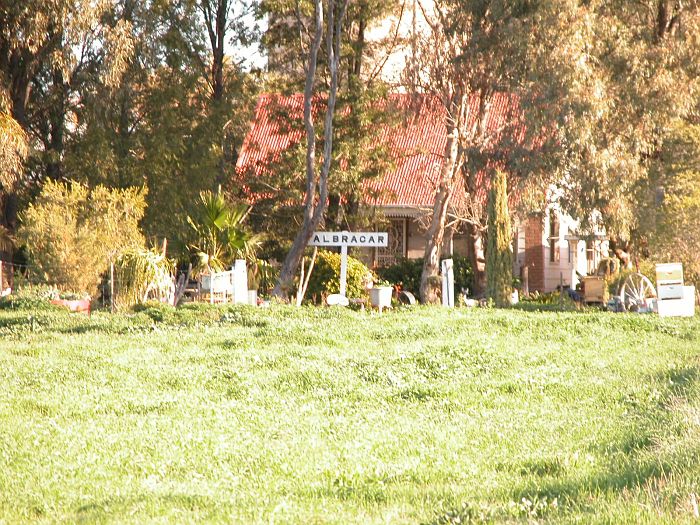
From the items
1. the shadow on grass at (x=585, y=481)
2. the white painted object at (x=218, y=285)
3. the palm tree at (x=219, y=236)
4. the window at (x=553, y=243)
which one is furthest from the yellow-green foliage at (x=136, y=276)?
the window at (x=553, y=243)

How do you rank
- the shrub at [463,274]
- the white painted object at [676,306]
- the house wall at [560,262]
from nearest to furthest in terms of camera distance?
the white painted object at [676,306] < the shrub at [463,274] < the house wall at [560,262]

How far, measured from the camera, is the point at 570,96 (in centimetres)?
2558

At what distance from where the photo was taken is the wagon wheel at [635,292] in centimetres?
2262

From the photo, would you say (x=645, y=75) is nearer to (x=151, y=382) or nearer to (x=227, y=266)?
(x=227, y=266)

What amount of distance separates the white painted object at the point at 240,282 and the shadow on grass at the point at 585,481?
528 inches

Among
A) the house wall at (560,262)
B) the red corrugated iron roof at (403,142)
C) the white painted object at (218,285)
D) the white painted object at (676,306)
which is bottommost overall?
the white painted object at (676,306)

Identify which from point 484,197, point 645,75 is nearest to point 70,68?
point 484,197

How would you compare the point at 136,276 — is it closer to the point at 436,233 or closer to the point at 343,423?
the point at 436,233

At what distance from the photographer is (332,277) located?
25578 millimetres

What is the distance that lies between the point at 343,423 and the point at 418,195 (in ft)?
80.0

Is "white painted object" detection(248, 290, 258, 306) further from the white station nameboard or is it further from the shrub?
the shrub

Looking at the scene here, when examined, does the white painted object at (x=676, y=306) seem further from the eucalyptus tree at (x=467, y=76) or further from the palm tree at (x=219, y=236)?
the palm tree at (x=219, y=236)

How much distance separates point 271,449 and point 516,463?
1938 mm

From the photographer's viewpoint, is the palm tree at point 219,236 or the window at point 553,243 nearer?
the palm tree at point 219,236
